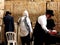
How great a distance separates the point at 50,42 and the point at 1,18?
4999mm

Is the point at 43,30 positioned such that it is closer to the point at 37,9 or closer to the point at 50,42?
the point at 50,42

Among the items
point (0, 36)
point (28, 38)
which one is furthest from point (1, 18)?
point (28, 38)

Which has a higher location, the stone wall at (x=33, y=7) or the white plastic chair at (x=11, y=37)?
the stone wall at (x=33, y=7)

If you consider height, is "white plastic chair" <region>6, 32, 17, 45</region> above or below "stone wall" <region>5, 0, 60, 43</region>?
below

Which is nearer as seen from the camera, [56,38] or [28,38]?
[56,38]

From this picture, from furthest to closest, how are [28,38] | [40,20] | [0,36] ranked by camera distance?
[0,36], [28,38], [40,20]

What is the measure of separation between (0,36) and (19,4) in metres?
2.06

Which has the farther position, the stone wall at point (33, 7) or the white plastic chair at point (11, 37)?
the stone wall at point (33, 7)

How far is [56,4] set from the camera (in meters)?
18.6

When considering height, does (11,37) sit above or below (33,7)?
below

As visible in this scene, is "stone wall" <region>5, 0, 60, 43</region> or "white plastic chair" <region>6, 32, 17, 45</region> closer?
"white plastic chair" <region>6, 32, 17, 45</region>

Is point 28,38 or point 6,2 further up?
point 6,2

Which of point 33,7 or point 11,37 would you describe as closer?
point 11,37

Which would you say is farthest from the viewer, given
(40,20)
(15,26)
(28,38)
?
(15,26)
